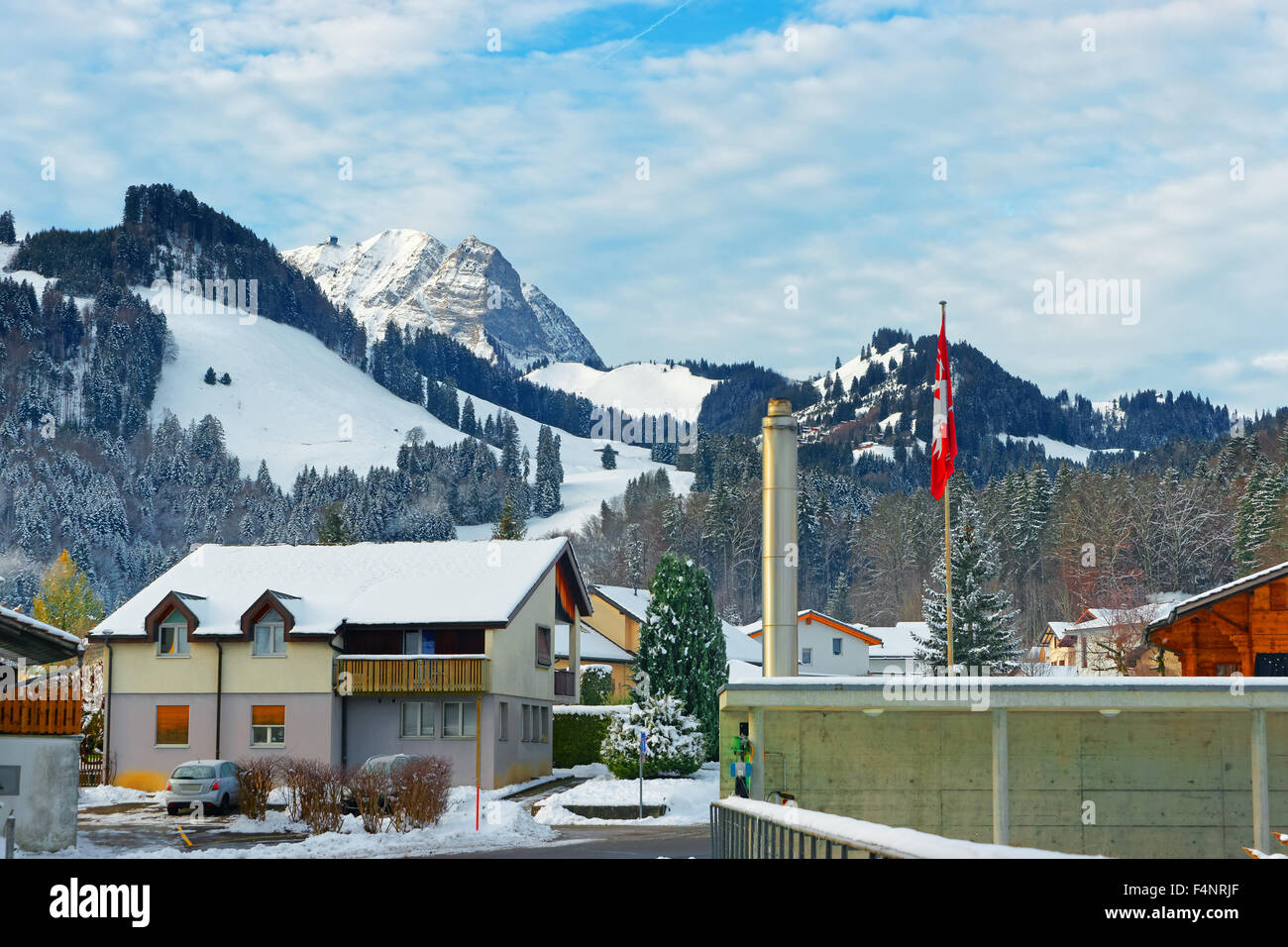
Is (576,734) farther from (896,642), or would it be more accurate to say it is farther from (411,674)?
(896,642)

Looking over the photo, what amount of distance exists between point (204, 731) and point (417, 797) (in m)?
17.6

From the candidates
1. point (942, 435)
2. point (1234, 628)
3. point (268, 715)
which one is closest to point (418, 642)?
point (268, 715)

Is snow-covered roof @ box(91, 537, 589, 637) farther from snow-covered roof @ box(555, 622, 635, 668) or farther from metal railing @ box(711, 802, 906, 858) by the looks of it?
metal railing @ box(711, 802, 906, 858)

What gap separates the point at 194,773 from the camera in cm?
3628

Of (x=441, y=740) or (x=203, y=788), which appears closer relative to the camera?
(x=203, y=788)

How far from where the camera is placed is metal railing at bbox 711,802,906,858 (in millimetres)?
9734

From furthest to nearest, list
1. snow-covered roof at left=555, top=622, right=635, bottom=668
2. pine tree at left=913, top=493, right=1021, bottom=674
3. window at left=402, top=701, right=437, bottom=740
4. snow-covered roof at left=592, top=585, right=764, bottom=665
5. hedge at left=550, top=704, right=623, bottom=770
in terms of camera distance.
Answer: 1. snow-covered roof at left=592, top=585, right=764, bottom=665
2. snow-covered roof at left=555, top=622, right=635, bottom=668
3. pine tree at left=913, top=493, right=1021, bottom=674
4. hedge at left=550, top=704, right=623, bottom=770
5. window at left=402, top=701, right=437, bottom=740

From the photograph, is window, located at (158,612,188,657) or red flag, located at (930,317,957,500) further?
window, located at (158,612,188,657)

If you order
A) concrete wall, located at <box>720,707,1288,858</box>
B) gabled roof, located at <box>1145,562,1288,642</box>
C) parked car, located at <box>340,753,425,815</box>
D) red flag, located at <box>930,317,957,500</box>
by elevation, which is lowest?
parked car, located at <box>340,753,425,815</box>

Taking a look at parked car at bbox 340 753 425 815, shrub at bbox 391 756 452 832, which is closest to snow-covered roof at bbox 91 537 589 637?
parked car at bbox 340 753 425 815

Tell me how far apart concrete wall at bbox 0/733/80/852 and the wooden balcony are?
0.16 metres

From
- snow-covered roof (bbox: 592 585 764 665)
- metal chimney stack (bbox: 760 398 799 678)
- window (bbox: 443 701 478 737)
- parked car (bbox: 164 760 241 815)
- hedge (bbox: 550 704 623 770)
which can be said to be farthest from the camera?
snow-covered roof (bbox: 592 585 764 665)

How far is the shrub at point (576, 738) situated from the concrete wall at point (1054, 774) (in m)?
25.6
